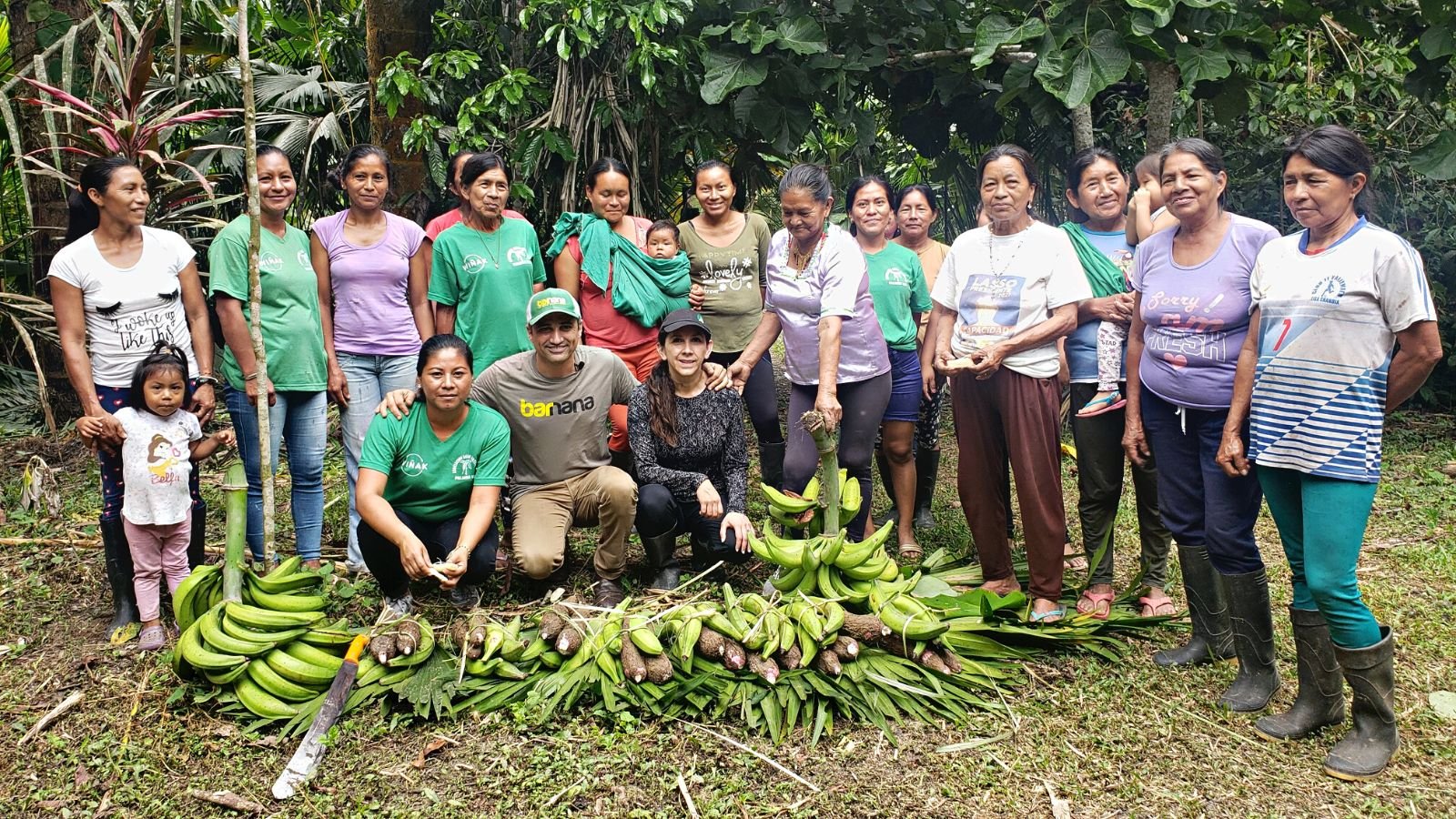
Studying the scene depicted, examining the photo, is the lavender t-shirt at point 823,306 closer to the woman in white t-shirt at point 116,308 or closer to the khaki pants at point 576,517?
the khaki pants at point 576,517

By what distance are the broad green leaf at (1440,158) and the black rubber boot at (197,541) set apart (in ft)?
21.2

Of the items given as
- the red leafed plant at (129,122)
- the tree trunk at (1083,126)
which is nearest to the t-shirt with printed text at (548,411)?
the red leafed plant at (129,122)

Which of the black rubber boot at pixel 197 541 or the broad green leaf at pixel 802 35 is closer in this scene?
the black rubber boot at pixel 197 541

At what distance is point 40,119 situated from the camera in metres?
6.54

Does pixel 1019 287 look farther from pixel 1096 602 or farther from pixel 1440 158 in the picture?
pixel 1440 158

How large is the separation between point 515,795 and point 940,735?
134 cm

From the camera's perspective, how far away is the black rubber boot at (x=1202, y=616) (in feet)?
11.8

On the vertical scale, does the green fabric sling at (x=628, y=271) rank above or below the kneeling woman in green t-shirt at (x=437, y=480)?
above

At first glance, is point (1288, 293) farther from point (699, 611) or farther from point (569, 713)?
point (569, 713)

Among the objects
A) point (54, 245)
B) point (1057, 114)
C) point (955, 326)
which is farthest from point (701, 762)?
point (54, 245)

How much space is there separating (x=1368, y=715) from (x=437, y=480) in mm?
3266

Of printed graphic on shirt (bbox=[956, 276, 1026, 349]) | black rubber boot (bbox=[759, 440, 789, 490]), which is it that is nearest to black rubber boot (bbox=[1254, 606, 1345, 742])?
printed graphic on shirt (bbox=[956, 276, 1026, 349])

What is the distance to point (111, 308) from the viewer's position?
3783 millimetres

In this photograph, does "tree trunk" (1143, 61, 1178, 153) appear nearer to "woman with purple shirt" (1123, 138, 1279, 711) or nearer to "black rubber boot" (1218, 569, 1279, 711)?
"woman with purple shirt" (1123, 138, 1279, 711)
